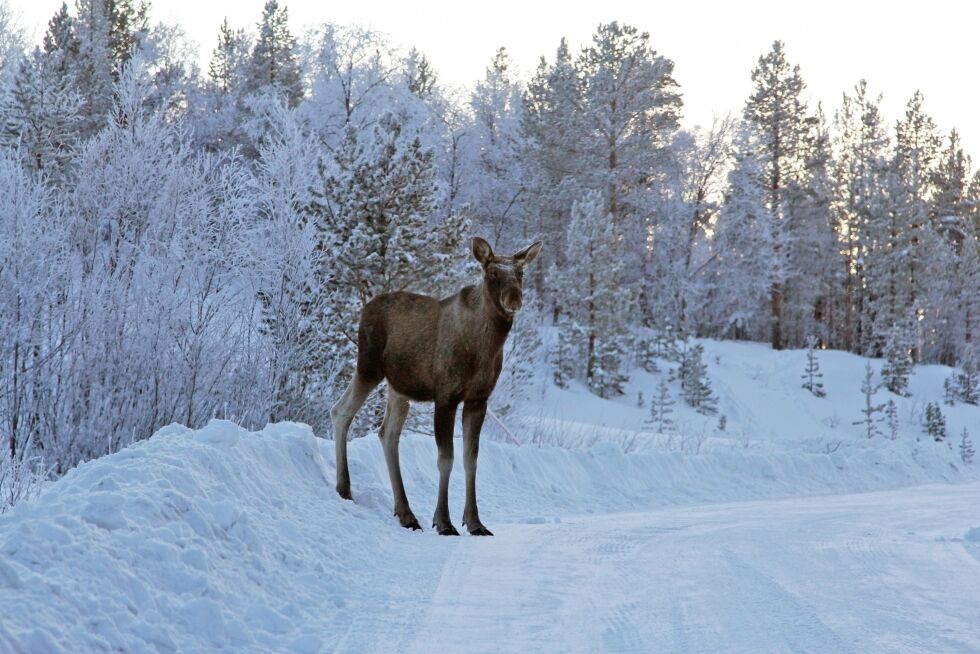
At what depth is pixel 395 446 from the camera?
789 cm

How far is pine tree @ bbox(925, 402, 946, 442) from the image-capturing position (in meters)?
35.9

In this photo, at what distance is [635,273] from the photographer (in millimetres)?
50469

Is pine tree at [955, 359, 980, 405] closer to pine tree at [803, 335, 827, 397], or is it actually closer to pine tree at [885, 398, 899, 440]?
pine tree at [803, 335, 827, 397]

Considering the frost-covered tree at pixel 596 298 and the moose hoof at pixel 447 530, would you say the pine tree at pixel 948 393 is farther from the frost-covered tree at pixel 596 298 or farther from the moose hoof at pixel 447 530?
the moose hoof at pixel 447 530

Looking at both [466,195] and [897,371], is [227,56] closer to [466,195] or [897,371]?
[466,195]

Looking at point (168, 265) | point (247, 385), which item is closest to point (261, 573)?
point (247, 385)

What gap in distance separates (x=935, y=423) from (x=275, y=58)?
4111cm

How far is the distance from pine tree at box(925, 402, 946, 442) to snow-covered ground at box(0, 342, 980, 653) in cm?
2925

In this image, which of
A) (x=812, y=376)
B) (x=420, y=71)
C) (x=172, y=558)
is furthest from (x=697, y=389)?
(x=172, y=558)

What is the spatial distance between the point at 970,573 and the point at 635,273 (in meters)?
45.7

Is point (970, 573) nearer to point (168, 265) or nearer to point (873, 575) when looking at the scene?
point (873, 575)

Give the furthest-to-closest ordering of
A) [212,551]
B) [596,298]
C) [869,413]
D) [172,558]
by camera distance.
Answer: [596,298]
[869,413]
[212,551]
[172,558]

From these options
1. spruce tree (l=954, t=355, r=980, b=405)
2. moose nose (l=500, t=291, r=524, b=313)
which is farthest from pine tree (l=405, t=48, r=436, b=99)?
moose nose (l=500, t=291, r=524, b=313)

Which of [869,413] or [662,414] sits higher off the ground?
[869,413]
